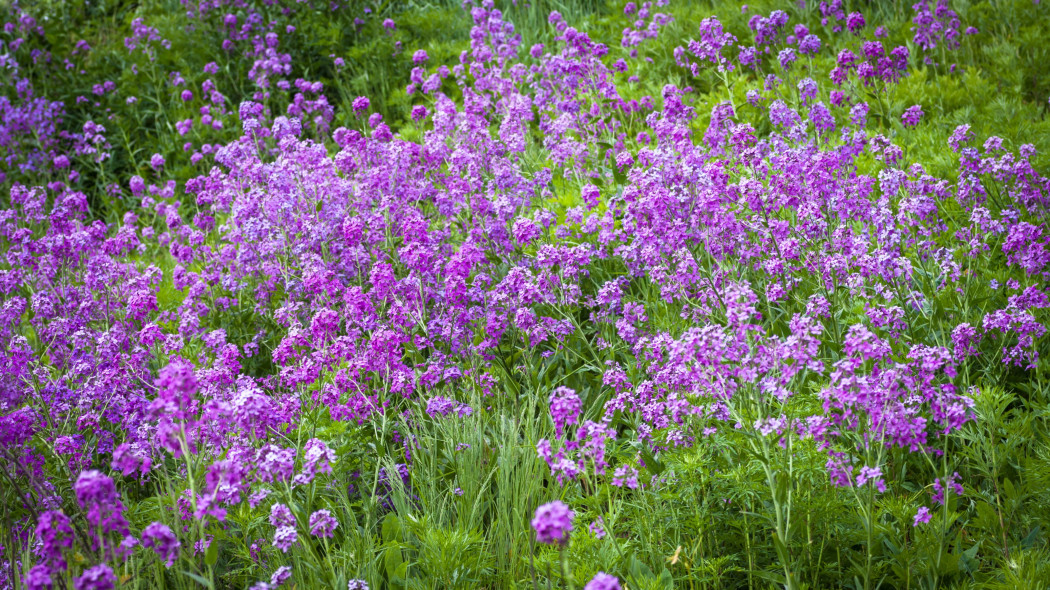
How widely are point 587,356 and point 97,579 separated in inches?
115

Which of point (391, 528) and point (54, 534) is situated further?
point (391, 528)

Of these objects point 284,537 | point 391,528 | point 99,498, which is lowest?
point 391,528

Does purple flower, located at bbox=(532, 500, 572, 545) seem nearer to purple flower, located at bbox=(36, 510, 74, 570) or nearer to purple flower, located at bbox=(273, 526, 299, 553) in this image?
purple flower, located at bbox=(273, 526, 299, 553)

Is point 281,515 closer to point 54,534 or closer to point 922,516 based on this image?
point 54,534

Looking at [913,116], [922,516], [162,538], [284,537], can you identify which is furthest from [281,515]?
[913,116]

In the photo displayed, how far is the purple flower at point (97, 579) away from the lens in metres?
1.80

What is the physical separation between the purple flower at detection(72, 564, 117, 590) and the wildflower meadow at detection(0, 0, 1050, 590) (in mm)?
17

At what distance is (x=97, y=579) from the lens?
1812mm

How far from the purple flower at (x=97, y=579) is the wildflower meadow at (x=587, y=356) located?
0.02 metres

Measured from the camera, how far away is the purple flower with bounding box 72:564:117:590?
1800 mm

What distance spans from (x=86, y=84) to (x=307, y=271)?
7.88m

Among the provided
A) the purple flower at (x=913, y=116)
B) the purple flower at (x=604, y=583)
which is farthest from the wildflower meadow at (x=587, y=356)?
the purple flower at (x=913, y=116)

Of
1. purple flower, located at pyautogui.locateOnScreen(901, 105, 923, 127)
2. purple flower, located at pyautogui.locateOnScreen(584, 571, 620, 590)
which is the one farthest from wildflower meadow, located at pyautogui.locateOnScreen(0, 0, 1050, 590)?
purple flower, located at pyautogui.locateOnScreen(901, 105, 923, 127)

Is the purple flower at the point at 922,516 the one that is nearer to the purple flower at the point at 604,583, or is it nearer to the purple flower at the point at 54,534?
the purple flower at the point at 604,583
